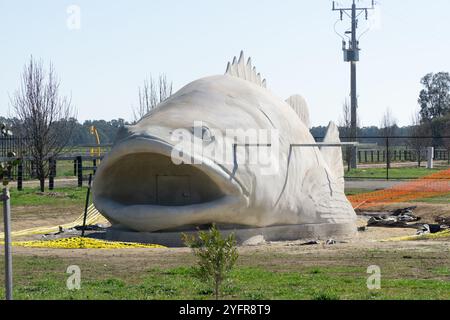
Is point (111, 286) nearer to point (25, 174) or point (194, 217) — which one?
point (194, 217)

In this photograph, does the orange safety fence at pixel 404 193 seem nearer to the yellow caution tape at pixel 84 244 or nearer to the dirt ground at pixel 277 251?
the dirt ground at pixel 277 251

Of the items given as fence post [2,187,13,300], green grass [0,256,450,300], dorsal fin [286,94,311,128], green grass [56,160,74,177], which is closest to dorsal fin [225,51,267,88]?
dorsal fin [286,94,311,128]

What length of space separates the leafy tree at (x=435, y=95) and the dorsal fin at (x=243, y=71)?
75784 mm

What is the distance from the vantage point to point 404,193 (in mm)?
33469

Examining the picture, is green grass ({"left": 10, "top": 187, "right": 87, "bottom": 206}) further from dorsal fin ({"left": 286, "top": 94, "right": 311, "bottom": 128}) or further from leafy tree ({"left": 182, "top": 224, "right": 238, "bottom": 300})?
leafy tree ({"left": 182, "top": 224, "right": 238, "bottom": 300})

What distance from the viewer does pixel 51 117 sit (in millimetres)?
37625

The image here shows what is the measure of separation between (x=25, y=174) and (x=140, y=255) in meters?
32.0

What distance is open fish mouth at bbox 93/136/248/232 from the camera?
1739 cm

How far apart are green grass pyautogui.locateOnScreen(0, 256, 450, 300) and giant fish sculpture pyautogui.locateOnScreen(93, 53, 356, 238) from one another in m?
3.63

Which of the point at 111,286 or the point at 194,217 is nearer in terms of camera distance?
the point at 111,286

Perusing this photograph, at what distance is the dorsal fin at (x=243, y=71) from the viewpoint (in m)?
21.1

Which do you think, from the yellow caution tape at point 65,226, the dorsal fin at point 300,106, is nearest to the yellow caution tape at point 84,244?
the yellow caution tape at point 65,226

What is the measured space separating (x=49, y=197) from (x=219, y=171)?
50.4 ft
